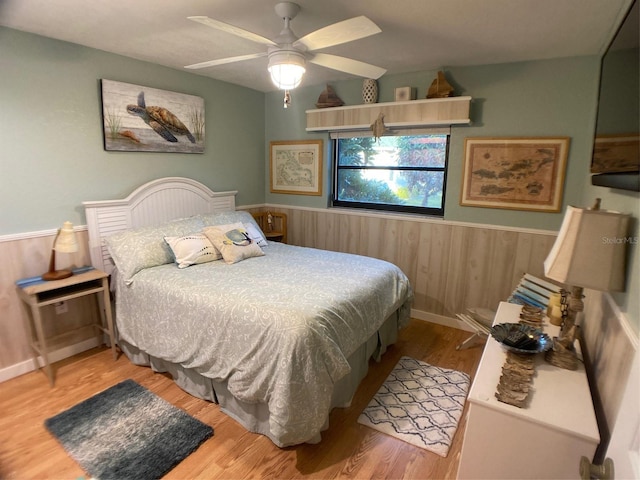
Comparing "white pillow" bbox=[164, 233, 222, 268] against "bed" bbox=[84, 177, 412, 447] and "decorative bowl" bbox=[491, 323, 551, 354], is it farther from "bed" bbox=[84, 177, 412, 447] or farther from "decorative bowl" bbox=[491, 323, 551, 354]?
"decorative bowl" bbox=[491, 323, 551, 354]

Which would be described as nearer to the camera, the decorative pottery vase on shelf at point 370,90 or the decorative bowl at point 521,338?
the decorative bowl at point 521,338

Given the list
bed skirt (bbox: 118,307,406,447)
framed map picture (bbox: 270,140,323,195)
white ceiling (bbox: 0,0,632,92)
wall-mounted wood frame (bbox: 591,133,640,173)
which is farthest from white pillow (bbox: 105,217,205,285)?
wall-mounted wood frame (bbox: 591,133,640,173)

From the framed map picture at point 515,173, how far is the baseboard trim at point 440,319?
44.4 inches

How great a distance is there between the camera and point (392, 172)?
143 inches

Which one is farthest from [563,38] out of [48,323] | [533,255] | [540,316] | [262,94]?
[48,323]

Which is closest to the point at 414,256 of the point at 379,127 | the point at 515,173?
the point at 515,173

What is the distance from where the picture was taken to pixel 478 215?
3.13m

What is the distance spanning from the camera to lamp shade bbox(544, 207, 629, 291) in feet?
4.16

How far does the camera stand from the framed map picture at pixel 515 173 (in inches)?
109

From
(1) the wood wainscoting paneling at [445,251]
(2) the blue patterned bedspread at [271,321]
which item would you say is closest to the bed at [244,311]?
(2) the blue patterned bedspread at [271,321]

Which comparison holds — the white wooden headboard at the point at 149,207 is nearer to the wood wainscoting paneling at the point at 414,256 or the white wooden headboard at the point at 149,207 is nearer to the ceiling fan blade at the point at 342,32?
the wood wainscoting paneling at the point at 414,256

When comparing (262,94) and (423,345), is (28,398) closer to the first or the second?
(423,345)

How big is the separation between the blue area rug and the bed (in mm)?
227

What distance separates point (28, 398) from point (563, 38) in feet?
13.8
